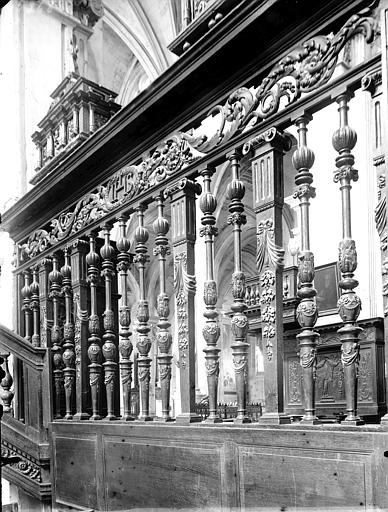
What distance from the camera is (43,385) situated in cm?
469

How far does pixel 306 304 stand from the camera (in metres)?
2.58

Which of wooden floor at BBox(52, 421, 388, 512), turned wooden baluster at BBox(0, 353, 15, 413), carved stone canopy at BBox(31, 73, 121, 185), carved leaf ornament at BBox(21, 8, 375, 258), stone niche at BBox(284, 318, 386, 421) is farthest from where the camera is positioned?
stone niche at BBox(284, 318, 386, 421)

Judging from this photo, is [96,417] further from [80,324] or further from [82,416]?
[80,324]

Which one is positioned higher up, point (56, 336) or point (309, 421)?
point (56, 336)

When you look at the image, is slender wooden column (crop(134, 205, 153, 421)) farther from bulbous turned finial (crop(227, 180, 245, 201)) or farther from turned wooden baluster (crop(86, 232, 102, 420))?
bulbous turned finial (crop(227, 180, 245, 201))

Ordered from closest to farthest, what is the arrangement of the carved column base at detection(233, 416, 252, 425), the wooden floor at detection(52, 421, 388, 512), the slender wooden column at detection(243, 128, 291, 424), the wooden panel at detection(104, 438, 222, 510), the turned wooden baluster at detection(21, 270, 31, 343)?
the wooden floor at detection(52, 421, 388, 512)
the slender wooden column at detection(243, 128, 291, 424)
the carved column base at detection(233, 416, 252, 425)
the wooden panel at detection(104, 438, 222, 510)
the turned wooden baluster at detection(21, 270, 31, 343)

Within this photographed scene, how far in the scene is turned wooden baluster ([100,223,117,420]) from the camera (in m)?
3.89

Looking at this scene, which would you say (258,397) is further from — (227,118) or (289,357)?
(227,118)

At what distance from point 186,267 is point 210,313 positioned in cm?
39

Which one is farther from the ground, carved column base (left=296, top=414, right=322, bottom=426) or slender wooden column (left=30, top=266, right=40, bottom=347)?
slender wooden column (left=30, top=266, right=40, bottom=347)

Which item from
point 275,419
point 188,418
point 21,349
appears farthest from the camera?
point 21,349

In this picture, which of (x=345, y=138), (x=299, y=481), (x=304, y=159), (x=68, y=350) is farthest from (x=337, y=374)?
(x=345, y=138)

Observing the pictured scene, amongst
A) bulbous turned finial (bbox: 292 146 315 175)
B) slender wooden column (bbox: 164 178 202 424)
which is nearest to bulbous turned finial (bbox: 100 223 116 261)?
Answer: slender wooden column (bbox: 164 178 202 424)

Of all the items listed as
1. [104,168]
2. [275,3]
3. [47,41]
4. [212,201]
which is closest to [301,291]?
[212,201]
